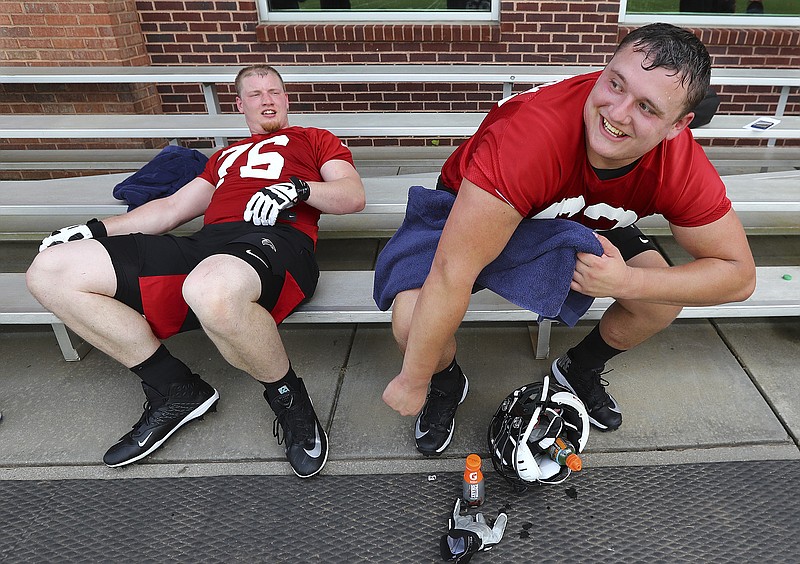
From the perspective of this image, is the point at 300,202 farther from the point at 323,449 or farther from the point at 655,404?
the point at 655,404

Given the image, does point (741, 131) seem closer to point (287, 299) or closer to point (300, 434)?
point (287, 299)

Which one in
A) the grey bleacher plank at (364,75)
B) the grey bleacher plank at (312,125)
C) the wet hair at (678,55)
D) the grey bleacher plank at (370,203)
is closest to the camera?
the wet hair at (678,55)

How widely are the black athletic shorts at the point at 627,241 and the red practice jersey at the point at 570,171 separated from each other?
0.21m

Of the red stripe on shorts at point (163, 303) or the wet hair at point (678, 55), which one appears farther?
the red stripe on shorts at point (163, 303)

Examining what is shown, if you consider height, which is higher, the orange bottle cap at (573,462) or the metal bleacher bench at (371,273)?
the metal bleacher bench at (371,273)

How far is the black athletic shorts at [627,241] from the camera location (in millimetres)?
1906

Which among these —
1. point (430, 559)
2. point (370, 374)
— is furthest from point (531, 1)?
point (430, 559)

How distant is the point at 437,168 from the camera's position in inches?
138

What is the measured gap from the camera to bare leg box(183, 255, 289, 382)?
1.73 meters

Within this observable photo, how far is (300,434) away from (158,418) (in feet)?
1.70

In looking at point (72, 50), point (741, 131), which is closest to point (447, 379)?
point (741, 131)

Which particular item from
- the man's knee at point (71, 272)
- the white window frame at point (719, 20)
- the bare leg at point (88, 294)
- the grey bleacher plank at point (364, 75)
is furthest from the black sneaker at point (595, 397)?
the white window frame at point (719, 20)

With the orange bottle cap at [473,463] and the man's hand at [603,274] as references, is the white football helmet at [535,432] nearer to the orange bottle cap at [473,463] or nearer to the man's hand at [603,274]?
the orange bottle cap at [473,463]

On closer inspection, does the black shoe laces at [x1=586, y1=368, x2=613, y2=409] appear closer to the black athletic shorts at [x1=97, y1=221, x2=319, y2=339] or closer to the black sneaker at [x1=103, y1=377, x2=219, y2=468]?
the black athletic shorts at [x1=97, y1=221, x2=319, y2=339]
